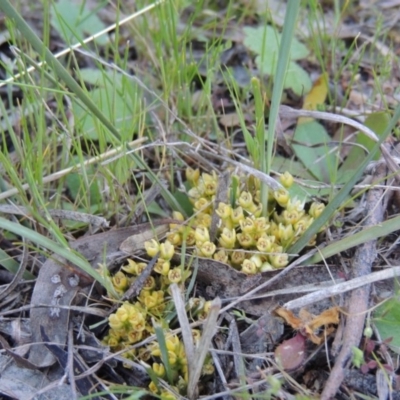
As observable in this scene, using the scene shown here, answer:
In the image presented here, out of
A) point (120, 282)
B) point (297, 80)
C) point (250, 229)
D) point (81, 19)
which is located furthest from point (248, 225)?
point (81, 19)

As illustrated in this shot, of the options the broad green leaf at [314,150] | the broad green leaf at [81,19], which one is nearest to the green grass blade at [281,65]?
the broad green leaf at [314,150]

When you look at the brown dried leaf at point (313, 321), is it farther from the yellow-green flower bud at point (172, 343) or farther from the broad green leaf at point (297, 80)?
the broad green leaf at point (297, 80)

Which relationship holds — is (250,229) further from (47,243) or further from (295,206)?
(47,243)

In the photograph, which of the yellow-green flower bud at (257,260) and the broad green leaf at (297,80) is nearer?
the yellow-green flower bud at (257,260)

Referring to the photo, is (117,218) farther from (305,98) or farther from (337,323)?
(305,98)

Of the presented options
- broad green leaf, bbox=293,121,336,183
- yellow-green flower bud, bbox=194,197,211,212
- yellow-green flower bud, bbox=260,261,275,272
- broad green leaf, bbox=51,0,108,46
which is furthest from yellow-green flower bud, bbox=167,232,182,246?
Answer: broad green leaf, bbox=51,0,108,46

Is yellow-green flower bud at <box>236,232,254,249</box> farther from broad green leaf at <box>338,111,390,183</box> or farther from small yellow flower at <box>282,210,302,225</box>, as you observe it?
broad green leaf at <box>338,111,390,183</box>
